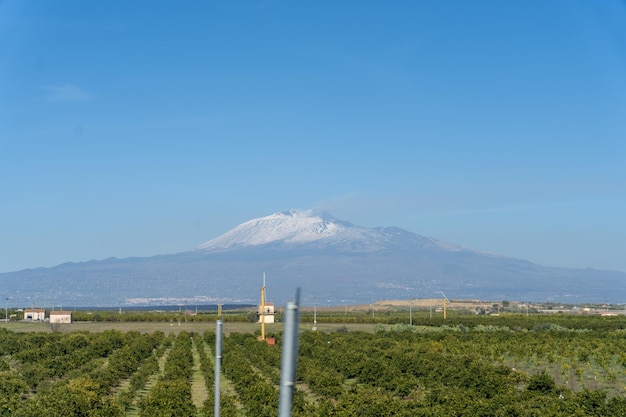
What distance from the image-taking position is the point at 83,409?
83.4ft

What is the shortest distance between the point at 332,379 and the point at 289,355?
28.6 metres

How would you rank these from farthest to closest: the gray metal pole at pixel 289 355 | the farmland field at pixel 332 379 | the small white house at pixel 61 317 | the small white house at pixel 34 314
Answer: the small white house at pixel 34 314, the small white house at pixel 61 317, the farmland field at pixel 332 379, the gray metal pole at pixel 289 355

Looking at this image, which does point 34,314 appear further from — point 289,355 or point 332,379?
point 289,355

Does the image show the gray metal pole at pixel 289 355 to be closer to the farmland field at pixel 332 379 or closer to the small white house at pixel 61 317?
the farmland field at pixel 332 379

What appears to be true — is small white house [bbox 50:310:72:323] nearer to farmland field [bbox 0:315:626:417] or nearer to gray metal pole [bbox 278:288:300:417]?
farmland field [bbox 0:315:626:417]

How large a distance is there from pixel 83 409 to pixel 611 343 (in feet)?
144

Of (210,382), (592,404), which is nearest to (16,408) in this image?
(210,382)

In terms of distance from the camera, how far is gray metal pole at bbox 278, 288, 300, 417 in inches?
227

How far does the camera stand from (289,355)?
5762 mm

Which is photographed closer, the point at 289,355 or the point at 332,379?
the point at 289,355

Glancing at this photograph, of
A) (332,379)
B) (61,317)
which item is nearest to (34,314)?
(61,317)

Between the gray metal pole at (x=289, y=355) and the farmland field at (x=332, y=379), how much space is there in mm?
19099

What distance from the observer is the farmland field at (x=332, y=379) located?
1013 inches

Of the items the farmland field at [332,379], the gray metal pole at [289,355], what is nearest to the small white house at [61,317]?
the farmland field at [332,379]
